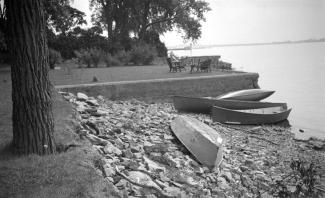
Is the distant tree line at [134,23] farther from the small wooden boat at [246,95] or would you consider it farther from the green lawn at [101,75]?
the small wooden boat at [246,95]

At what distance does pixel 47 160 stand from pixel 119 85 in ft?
31.2

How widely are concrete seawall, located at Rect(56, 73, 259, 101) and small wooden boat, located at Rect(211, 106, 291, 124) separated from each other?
10.7 ft

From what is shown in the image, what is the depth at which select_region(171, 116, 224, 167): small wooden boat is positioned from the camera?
806 centimetres

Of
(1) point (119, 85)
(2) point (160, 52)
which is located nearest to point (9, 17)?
(1) point (119, 85)

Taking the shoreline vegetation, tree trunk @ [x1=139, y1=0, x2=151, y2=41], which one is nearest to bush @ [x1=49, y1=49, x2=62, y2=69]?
the shoreline vegetation

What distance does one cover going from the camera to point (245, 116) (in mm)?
13320

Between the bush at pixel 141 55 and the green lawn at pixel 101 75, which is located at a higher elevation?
the bush at pixel 141 55

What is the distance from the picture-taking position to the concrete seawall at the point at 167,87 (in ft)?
45.6

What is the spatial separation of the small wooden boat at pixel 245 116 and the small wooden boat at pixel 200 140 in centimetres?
279

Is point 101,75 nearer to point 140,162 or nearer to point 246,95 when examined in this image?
point 246,95

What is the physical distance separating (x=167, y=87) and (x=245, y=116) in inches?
177

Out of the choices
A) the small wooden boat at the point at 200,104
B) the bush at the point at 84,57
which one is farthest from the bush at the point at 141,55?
the small wooden boat at the point at 200,104

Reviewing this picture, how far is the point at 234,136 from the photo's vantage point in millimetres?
11609

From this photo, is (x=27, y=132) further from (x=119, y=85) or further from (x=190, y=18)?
(x=190, y=18)
